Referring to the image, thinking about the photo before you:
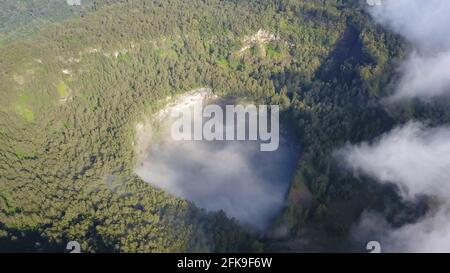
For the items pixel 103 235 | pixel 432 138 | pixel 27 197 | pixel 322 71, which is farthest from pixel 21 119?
pixel 432 138

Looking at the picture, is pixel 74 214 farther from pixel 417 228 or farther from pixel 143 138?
pixel 417 228

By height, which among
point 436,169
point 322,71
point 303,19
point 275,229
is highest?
point 303,19

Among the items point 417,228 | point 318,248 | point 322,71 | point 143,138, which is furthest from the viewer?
point 322,71

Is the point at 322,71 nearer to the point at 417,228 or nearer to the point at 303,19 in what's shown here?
the point at 303,19

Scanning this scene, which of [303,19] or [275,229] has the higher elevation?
[303,19]

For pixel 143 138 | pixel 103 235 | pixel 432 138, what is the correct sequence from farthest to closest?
1. pixel 143 138
2. pixel 432 138
3. pixel 103 235

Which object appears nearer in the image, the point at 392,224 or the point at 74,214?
the point at 74,214
